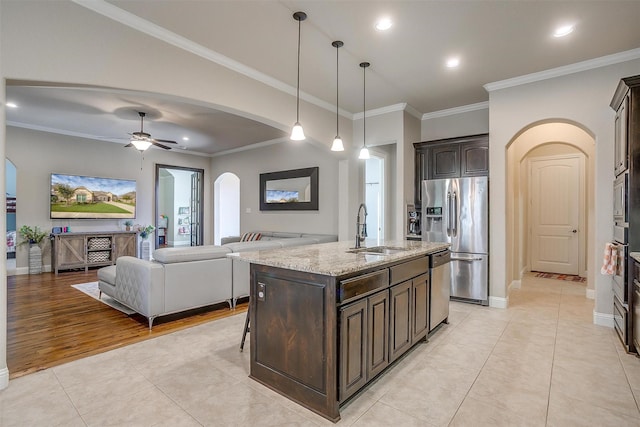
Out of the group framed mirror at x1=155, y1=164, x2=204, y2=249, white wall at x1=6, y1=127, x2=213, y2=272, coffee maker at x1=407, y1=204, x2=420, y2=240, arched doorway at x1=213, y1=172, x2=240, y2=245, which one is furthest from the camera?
framed mirror at x1=155, y1=164, x2=204, y2=249

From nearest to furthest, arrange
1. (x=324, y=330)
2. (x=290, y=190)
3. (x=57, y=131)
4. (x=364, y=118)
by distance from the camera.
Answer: (x=324, y=330), (x=364, y=118), (x=57, y=131), (x=290, y=190)

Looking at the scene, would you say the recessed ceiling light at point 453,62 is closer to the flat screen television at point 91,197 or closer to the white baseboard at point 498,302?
the white baseboard at point 498,302

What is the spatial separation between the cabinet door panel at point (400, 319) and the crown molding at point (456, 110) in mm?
3684

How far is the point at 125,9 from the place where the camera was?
270 centimetres

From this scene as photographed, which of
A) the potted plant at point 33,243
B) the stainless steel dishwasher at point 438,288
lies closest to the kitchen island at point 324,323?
the stainless steel dishwasher at point 438,288

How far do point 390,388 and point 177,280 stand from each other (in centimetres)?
258

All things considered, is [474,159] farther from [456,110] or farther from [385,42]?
[385,42]

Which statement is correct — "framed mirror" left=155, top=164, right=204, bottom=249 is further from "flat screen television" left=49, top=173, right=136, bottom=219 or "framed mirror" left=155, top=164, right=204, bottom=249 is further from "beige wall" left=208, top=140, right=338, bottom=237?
"flat screen television" left=49, top=173, right=136, bottom=219

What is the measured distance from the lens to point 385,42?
329 centimetres

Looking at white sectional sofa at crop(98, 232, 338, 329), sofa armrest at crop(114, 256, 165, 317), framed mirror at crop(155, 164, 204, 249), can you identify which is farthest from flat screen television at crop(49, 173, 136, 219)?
sofa armrest at crop(114, 256, 165, 317)

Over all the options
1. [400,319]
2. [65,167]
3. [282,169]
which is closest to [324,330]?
[400,319]

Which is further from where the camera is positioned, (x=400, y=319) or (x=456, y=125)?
(x=456, y=125)

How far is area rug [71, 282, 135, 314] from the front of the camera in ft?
13.6

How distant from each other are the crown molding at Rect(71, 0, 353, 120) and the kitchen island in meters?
2.28
